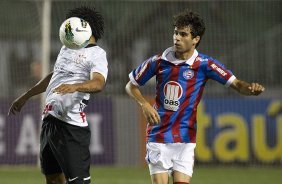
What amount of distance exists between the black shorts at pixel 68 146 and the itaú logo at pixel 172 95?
881mm

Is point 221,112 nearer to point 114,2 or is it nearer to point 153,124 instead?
point 114,2

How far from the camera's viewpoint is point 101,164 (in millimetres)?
15422

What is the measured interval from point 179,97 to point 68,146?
1225mm

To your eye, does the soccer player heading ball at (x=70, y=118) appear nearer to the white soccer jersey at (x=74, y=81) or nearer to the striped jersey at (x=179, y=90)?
the white soccer jersey at (x=74, y=81)

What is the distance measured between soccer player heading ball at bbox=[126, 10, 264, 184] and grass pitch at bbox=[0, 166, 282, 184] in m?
4.90

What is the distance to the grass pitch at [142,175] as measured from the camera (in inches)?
498

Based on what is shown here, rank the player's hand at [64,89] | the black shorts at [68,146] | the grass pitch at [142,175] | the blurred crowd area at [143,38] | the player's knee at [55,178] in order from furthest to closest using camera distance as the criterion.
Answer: the blurred crowd area at [143,38]
the grass pitch at [142,175]
the player's knee at [55,178]
the black shorts at [68,146]
the player's hand at [64,89]

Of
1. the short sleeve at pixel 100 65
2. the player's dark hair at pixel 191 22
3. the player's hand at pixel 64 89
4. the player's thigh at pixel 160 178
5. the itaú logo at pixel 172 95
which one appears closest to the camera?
the player's hand at pixel 64 89

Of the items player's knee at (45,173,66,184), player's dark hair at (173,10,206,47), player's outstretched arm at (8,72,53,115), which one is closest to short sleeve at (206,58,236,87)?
player's dark hair at (173,10,206,47)

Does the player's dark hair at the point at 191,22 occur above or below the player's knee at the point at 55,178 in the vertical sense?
above

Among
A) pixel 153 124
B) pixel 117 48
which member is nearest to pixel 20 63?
pixel 117 48

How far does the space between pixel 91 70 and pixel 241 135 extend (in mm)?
8812

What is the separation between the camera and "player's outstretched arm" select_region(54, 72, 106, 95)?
6.19 metres

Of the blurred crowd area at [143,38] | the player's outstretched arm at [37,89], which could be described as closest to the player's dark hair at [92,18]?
the player's outstretched arm at [37,89]
